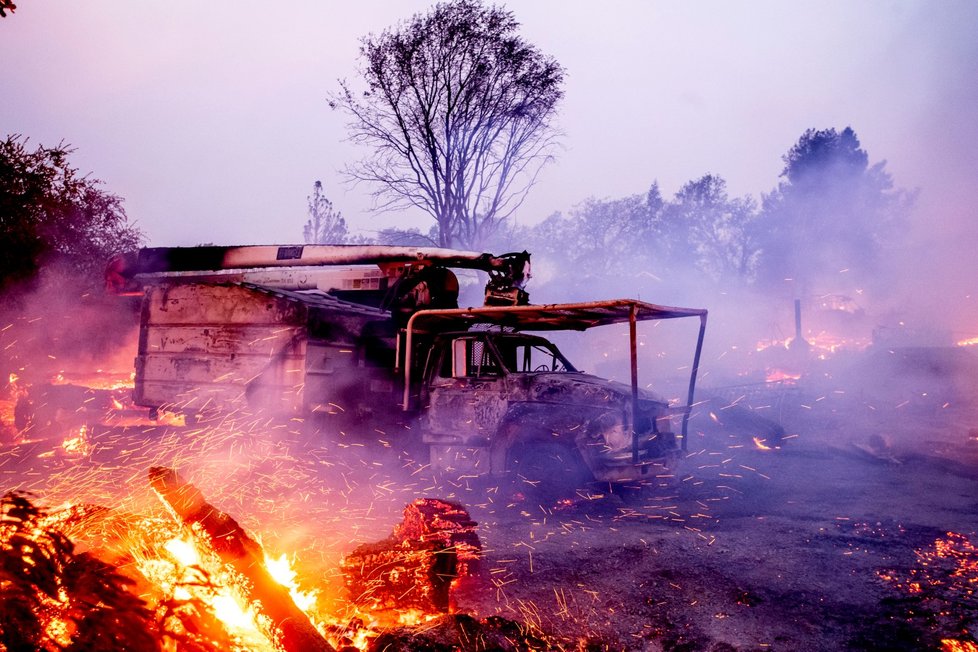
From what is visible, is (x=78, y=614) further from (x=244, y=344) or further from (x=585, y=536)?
(x=244, y=344)

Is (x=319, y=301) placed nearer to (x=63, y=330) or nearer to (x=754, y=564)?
(x=754, y=564)

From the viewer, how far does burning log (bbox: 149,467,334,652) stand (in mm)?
2449

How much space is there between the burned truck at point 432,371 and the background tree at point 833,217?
37.7m

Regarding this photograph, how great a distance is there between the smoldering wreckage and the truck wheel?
0.09ft

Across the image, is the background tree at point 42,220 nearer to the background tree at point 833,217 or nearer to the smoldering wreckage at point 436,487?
the smoldering wreckage at point 436,487

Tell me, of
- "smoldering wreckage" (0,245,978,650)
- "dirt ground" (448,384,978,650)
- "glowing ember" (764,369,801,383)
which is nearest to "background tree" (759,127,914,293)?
"glowing ember" (764,369,801,383)

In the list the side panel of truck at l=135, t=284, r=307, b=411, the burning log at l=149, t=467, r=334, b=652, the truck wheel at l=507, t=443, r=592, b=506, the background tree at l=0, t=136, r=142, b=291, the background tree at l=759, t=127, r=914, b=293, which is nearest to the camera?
the burning log at l=149, t=467, r=334, b=652

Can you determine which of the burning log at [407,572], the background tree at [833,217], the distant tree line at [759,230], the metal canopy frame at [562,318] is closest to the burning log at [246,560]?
the burning log at [407,572]

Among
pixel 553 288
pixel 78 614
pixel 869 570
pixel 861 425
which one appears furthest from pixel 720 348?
pixel 78 614

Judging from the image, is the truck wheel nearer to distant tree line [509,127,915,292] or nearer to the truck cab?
the truck cab

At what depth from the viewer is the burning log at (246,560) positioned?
2.45m

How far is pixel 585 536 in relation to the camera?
5023 millimetres

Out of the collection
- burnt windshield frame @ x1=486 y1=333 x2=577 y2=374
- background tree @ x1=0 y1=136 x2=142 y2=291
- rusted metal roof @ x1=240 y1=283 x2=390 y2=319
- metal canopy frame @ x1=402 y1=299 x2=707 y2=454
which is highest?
background tree @ x1=0 y1=136 x2=142 y2=291

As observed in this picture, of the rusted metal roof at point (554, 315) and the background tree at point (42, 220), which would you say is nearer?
the rusted metal roof at point (554, 315)
